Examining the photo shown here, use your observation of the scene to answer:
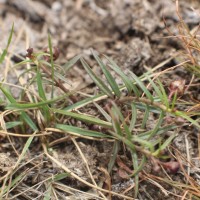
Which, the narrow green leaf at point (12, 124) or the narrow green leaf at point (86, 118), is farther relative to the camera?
the narrow green leaf at point (12, 124)

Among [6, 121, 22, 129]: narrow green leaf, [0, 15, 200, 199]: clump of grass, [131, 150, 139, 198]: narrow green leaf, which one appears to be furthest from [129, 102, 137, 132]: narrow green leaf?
[6, 121, 22, 129]: narrow green leaf

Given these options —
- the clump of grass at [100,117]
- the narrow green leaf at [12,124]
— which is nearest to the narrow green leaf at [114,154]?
the clump of grass at [100,117]

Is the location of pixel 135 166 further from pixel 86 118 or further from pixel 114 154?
pixel 86 118

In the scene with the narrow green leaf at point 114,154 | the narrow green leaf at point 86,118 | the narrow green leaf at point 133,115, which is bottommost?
the narrow green leaf at point 114,154

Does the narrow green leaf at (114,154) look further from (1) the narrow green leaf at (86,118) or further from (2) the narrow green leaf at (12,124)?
(2) the narrow green leaf at (12,124)

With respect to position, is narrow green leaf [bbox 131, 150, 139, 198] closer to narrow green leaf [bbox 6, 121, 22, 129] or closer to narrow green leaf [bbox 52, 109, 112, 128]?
narrow green leaf [bbox 52, 109, 112, 128]

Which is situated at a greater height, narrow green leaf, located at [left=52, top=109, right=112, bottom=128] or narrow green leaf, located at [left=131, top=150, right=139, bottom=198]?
narrow green leaf, located at [left=52, top=109, right=112, bottom=128]

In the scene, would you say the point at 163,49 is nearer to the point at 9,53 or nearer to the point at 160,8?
the point at 160,8

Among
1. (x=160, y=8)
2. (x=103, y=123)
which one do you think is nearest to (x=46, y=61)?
(x=103, y=123)
